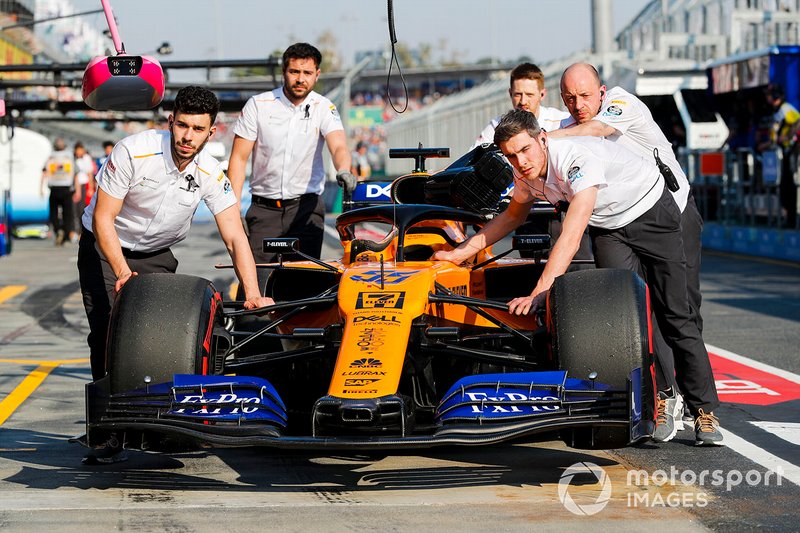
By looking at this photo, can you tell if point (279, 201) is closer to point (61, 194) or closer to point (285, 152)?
point (285, 152)

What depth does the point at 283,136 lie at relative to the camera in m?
9.15

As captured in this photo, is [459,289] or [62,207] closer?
[459,289]

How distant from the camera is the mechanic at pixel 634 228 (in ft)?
22.1

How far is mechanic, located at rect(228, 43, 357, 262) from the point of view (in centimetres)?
913

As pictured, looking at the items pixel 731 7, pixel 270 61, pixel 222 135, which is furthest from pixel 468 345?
pixel 222 135

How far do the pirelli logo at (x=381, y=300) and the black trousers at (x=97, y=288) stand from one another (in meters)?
1.59

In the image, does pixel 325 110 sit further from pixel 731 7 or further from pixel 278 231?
pixel 731 7

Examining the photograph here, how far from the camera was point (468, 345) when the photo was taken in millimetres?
6895

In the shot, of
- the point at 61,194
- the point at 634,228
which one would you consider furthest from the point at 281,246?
the point at 61,194

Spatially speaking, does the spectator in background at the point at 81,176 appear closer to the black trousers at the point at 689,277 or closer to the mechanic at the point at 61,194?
the mechanic at the point at 61,194

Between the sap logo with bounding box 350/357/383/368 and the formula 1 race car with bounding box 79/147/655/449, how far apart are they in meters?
0.01

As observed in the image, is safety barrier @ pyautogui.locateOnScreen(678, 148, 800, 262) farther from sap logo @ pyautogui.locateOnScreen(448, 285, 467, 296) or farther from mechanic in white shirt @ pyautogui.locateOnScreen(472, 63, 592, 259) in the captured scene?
sap logo @ pyautogui.locateOnScreen(448, 285, 467, 296)

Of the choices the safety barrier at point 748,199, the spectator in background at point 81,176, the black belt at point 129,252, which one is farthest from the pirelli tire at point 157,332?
the spectator in background at point 81,176

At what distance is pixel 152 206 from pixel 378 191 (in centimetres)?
234
